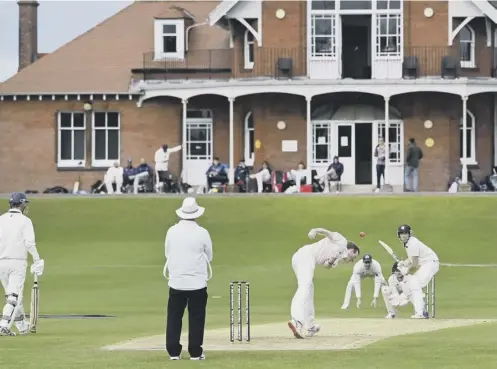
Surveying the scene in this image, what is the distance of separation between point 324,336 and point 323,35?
31.2 meters

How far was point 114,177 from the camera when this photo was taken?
155 ft

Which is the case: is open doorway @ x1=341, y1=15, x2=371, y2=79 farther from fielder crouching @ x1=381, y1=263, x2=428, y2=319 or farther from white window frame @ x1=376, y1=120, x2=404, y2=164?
fielder crouching @ x1=381, y1=263, x2=428, y2=319

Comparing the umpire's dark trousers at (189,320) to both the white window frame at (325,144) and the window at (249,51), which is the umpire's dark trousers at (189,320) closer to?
the white window frame at (325,144)

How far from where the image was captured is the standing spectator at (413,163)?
4534cm

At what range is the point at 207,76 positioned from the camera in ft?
166

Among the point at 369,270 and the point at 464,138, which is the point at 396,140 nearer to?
the point at 464,138

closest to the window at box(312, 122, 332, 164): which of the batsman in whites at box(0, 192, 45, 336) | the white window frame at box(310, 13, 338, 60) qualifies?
the white window frame at box(310, 13, 338, 60)

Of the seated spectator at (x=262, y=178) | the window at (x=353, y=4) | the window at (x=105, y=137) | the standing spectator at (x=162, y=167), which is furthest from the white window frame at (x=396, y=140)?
the window at (x=105, y=137)

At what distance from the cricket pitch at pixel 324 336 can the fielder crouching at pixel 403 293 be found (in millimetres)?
650

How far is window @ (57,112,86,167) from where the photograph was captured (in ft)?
169

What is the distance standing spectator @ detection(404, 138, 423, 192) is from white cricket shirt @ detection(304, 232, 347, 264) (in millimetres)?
27826

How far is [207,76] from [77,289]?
21.6 meters

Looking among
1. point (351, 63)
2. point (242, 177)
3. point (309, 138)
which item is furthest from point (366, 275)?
point (351, 63)

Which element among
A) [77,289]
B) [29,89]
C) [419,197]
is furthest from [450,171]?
[77,289]
